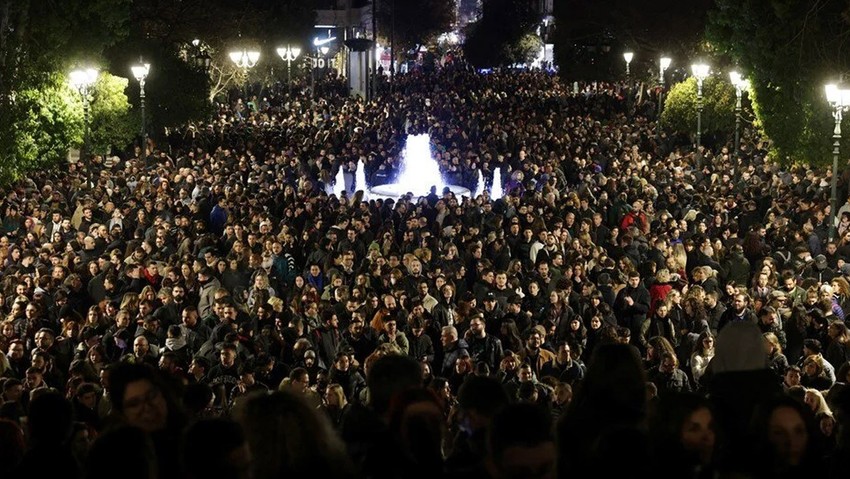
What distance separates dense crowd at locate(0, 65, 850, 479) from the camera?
15.0 ft

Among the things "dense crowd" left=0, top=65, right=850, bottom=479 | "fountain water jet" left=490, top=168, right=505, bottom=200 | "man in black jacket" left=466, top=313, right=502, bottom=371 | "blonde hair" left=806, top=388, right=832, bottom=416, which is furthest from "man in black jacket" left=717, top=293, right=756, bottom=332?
"fountain water jet" left=490, top=168, right=505, bottom=200

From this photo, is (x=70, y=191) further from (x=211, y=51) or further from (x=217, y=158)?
A: (x=211, y=51)

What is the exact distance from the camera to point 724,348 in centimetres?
562

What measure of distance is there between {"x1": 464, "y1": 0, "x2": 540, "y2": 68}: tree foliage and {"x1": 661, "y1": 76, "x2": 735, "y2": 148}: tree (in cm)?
5870

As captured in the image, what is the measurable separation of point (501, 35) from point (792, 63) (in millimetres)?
68717

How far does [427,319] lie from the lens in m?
11.4

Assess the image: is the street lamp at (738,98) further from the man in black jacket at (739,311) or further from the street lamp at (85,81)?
the street lamp at (85,81)

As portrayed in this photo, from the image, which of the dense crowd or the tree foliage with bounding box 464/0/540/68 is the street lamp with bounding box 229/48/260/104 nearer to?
the dense crowd

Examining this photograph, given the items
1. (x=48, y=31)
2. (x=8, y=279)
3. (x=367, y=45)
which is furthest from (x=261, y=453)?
(x=367, y=45)

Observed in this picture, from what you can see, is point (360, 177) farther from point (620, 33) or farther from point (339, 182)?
point (620, 33)

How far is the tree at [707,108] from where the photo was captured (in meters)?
33.1

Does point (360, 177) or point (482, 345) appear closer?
point (482, 345)

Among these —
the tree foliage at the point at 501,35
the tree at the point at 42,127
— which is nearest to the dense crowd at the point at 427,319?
the tree at the point at 42,127

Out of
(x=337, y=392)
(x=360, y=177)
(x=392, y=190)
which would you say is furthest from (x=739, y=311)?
(x=392, y=190)
